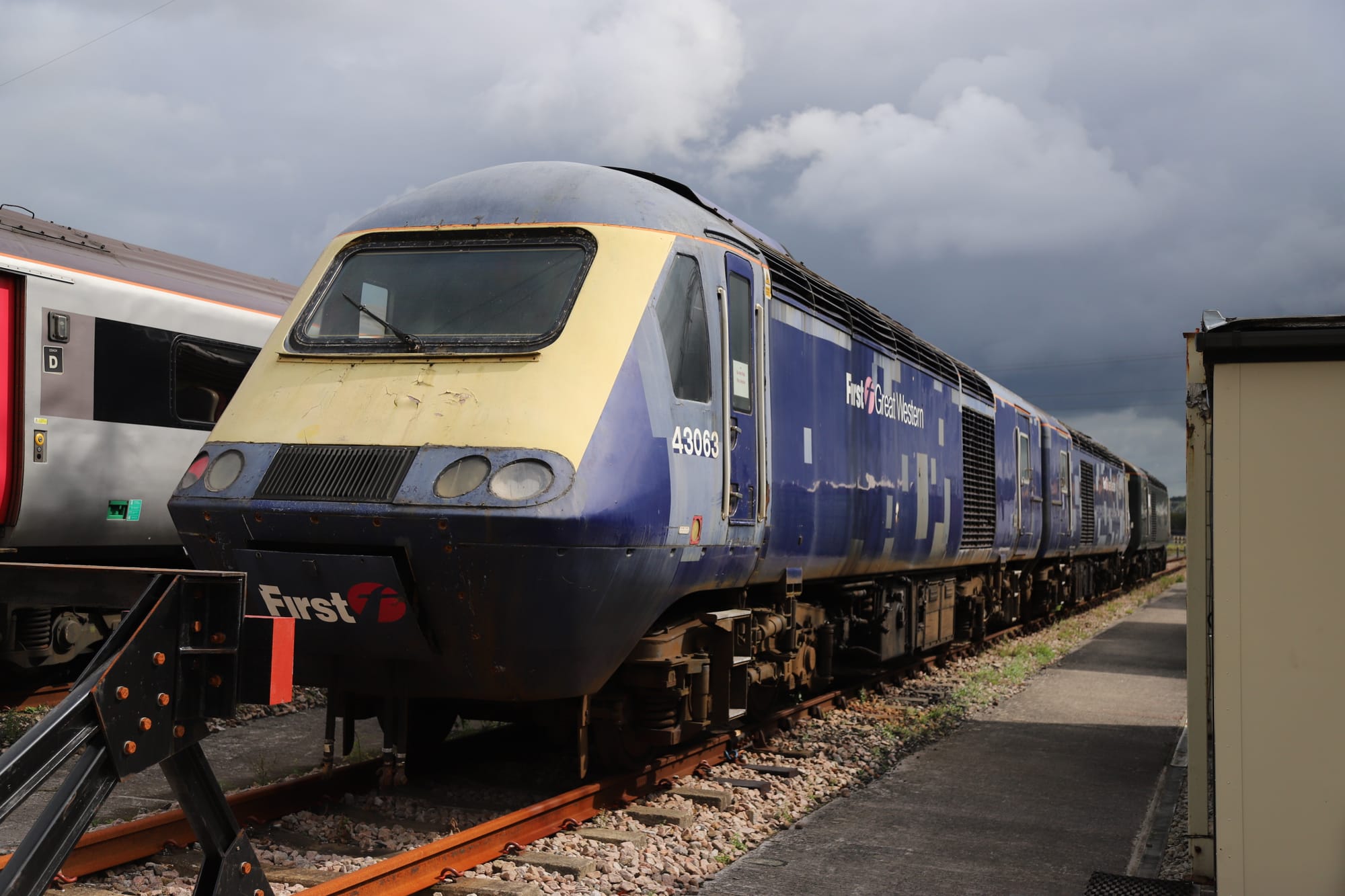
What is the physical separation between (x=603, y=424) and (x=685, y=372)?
89 cm

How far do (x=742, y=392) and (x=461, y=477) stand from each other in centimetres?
208

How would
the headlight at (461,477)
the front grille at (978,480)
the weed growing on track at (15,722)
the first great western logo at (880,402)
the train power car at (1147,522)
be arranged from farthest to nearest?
the train power car at (1147,522) < the front grille at (978,480) < the first great western logo at (880,402) < the weed growing on track at (15,722) < the headlight at (461,477)

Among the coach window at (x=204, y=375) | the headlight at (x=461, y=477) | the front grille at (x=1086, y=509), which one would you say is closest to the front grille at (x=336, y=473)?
the headlight at (x=461, y=477)

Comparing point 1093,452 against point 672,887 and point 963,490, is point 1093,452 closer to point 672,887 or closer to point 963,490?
point 963,490

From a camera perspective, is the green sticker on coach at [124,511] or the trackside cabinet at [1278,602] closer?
the trackside cabinet at [1278,602]

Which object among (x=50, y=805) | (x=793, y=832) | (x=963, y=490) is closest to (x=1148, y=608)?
(x=963, y=490)

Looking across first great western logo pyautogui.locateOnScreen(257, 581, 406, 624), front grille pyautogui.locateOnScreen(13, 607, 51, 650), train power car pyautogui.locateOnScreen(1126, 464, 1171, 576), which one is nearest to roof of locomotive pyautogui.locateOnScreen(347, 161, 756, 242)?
first great western logo pyautogui.locateOnScreen(257, 581, 406, 624)

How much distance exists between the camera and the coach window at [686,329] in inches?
244

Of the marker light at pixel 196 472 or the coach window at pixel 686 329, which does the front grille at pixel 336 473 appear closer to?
the marker light at pixel 196 472

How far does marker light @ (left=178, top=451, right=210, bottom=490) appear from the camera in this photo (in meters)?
5.81

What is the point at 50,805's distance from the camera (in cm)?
291

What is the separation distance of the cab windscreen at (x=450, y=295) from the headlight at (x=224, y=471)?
0.73 metres

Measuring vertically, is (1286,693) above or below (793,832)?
above

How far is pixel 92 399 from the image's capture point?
8828 mm
